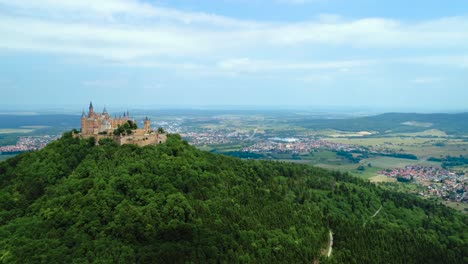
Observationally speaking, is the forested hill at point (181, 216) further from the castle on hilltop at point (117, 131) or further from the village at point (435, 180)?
the village at point (435, 180)

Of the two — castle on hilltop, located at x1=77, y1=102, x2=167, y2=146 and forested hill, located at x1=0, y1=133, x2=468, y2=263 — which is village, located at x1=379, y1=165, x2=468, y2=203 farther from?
castle on hilltop, located at x1=77, y1=102, x2=167, y2=146

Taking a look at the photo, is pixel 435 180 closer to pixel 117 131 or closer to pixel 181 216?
pixel 117 131

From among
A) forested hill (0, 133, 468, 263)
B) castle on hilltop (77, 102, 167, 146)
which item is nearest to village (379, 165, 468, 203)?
forested hill (0, 133, 468, 263)

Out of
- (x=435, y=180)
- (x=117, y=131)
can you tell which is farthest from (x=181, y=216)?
(x=435, y=180)

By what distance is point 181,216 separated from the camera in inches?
1791

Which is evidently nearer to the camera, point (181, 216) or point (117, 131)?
point (181, 216)

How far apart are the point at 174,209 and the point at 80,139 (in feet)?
91.8

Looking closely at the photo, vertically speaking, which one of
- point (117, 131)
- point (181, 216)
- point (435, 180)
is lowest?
point (435, 180)

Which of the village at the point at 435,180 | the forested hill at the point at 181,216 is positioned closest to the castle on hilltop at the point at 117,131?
the forested hill at the point at 181,216

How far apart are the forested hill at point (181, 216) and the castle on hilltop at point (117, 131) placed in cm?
212

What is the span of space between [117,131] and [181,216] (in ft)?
80.4

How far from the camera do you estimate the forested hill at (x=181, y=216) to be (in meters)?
40.5

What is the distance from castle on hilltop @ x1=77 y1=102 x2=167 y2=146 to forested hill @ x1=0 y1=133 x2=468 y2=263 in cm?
212

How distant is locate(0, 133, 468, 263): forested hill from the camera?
133 ft
